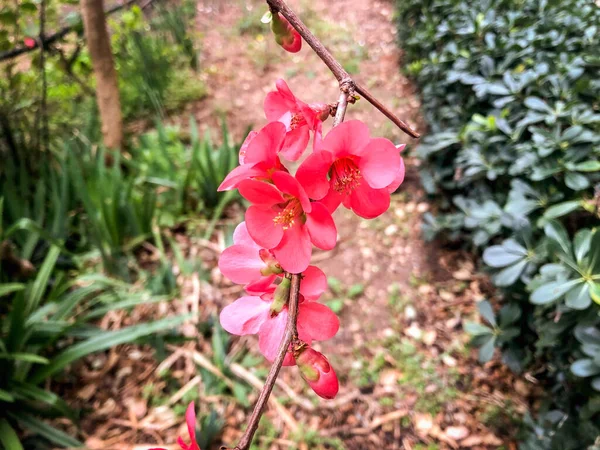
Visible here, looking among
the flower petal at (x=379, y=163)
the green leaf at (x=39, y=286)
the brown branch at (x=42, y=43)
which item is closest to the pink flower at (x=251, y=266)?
the flower petal at (x=379, y=163)

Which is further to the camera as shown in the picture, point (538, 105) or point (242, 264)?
point (538, 105)

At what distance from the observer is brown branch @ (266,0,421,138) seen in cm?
39

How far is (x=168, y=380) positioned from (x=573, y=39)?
180 centimetres

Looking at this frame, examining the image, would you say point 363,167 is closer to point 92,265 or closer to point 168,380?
point 168,380

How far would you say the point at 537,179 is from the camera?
3.99 ft

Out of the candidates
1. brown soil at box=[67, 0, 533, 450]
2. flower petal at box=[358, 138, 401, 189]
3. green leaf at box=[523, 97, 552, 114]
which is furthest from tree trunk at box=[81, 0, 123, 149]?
flower petal at box=[358, 138, 401, 189]

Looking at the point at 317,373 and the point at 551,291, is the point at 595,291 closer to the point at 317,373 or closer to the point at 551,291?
the point at 551,291

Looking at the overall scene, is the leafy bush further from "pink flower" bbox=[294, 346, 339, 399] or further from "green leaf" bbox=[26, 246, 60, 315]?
"green leaf" bbox=[26, 246, 60, 315]

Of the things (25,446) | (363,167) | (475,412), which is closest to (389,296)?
(475,412)

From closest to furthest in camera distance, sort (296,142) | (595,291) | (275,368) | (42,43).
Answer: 1. (275,368)
2. (296,142)
3. (595,291)
4. (42,43)

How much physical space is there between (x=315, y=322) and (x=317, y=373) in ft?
0.18

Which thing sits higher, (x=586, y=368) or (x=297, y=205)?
(x=297, y=205)

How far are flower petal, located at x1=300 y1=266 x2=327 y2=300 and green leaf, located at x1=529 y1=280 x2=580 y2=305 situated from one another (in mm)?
816

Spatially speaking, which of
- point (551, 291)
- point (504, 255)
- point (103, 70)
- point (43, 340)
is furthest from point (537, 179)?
point (103, 70)
